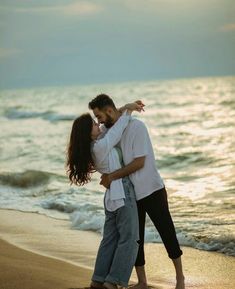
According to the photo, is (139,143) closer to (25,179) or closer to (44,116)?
(25,179)

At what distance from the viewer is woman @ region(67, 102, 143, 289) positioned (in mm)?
4922

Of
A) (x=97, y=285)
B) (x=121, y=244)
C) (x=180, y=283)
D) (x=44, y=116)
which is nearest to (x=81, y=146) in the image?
(x=121, y=244)

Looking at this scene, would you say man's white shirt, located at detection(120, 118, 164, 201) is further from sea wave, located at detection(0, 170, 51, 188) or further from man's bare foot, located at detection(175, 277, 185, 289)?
sea wave, located at detection(0, 170, 51, 188)

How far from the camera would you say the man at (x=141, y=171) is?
4.96 metres

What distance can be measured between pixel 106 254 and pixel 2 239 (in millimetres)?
2657

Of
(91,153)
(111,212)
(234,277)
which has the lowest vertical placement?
(234,277)

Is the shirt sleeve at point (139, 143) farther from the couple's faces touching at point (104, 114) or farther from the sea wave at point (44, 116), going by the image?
the sea wave at point (44, 116)

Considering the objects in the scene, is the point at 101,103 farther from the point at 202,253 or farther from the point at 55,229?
the point at 55,229

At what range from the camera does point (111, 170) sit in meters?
4.96

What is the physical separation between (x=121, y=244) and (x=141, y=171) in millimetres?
591

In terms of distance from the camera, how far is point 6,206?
10266mm

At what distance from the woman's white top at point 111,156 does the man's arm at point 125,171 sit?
32 millimetres

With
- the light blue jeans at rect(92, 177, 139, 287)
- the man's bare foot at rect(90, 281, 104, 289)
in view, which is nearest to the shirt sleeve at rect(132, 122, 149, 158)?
the light blue jeans at rect(92, 177, 139, 287)

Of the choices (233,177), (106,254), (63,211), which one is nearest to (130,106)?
(106,254)
